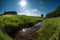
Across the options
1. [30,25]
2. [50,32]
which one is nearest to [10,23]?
[30,25]

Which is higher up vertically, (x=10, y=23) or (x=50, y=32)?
(x=10, y=23)

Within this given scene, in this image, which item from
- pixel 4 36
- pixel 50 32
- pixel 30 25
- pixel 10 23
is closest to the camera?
pixel 50 32

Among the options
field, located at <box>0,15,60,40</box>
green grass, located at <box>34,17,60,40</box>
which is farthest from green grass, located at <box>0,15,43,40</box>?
green grass, located at <box>34,17,60,40</box>

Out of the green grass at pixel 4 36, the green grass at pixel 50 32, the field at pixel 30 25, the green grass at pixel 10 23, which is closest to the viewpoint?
the green grass at pixel 50 32

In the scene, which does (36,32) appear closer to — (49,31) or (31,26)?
(49,31)

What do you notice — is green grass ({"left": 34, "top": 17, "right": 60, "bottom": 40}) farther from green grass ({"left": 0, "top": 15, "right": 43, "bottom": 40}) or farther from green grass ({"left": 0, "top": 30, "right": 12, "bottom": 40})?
green grass ({"left": 0, "top": 15, "right": 43, "bottom": 40})

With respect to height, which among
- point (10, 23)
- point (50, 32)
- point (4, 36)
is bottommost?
point (4, 36)

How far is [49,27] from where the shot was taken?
9188mm

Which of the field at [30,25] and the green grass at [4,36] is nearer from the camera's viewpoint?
the field at [30,25]

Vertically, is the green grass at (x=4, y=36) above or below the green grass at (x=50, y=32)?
below

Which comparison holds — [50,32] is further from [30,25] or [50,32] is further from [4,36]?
[4,36]

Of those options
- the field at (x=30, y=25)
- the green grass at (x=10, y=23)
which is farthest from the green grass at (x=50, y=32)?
the green grass at (x=10, y=23)

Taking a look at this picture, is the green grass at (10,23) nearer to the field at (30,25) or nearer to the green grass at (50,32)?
the field at (30,25)

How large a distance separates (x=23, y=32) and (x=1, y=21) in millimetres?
1818
